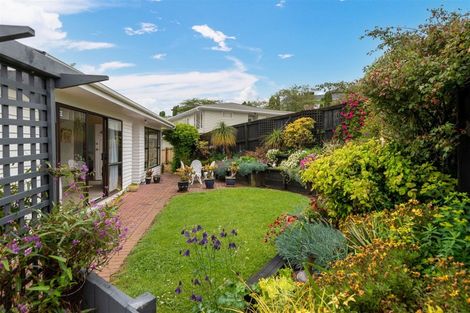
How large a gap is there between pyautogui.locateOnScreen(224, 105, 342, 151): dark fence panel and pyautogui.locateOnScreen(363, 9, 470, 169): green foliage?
6.71 m

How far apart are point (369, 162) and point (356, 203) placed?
21.3 inches

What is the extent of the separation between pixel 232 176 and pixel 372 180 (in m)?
8.10

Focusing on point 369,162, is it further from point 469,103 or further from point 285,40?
point 285,40

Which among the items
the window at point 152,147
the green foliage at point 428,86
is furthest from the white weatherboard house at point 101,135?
the green foliage at point 428,86

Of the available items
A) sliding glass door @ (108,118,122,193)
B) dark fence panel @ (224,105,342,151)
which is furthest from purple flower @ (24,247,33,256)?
dark fence panel @ (224,105,342,151)

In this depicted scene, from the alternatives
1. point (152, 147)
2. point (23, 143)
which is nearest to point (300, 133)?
point (152, 147)

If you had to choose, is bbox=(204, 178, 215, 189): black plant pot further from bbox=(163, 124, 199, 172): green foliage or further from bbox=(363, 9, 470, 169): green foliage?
bbox=(363, 9, 470, 169): green foliage

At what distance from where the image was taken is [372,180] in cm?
348

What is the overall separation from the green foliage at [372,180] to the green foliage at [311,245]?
0.52 meters

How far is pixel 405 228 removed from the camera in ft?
7.99

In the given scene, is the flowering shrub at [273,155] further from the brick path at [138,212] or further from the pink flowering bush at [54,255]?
the pink flowering bush at [54,255]

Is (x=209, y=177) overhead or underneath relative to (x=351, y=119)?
underneath

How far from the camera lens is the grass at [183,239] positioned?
329 centimetres

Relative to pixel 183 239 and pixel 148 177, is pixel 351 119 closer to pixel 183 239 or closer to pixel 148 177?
pixel 183 239
